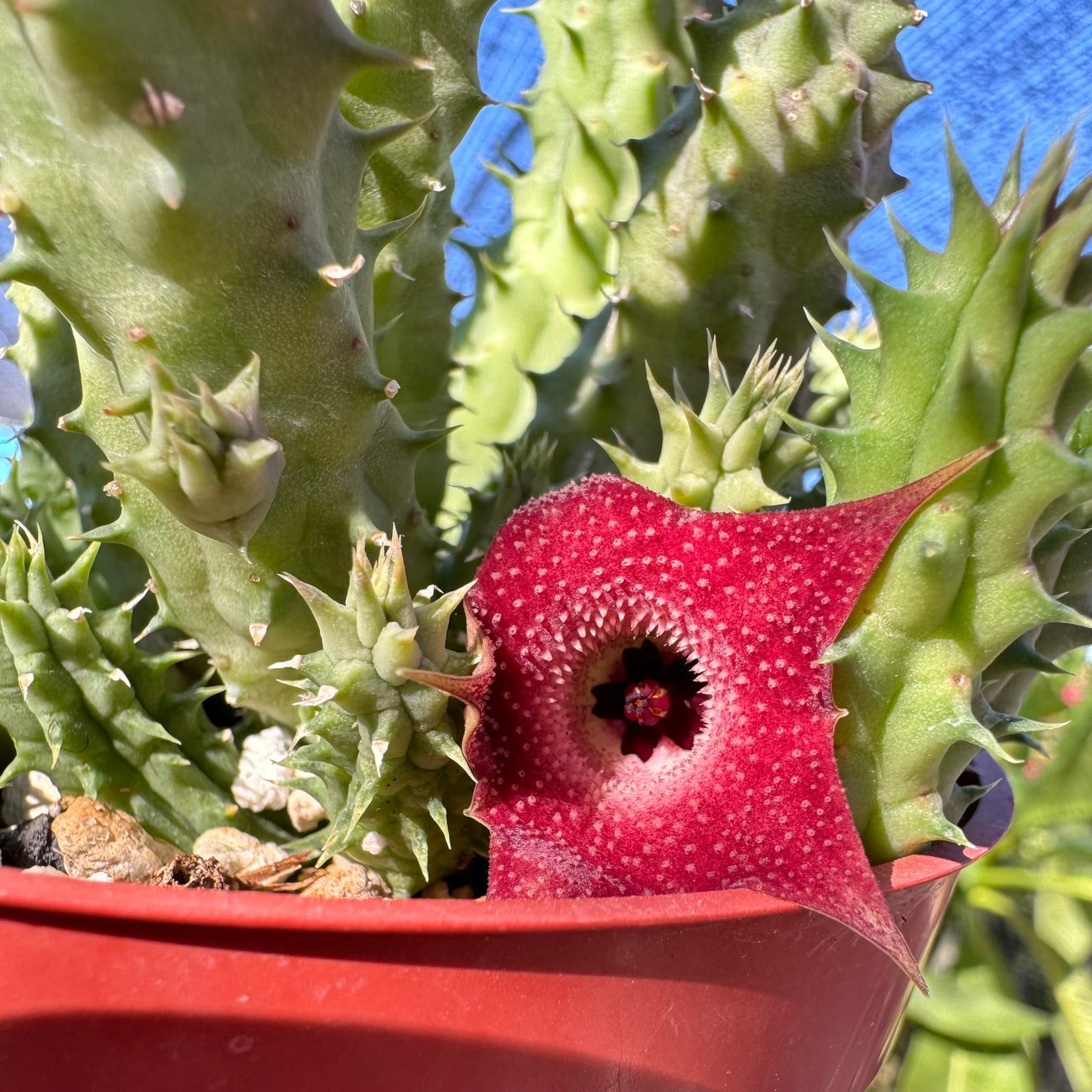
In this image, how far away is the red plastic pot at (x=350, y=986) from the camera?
0.42 meters

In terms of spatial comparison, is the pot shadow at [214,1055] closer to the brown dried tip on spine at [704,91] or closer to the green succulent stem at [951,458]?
the green succulent stem at [951,458]

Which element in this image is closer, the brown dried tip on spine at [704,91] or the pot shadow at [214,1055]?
the pot shadow at [214,1055]

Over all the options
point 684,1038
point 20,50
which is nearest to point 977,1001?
point 684,1038

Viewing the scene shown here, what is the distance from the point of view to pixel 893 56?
0.77 m

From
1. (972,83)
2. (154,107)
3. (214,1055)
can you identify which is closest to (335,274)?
(154,107)

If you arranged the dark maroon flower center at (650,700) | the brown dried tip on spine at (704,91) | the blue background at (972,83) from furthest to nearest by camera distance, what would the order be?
the blue background at (972,83) < the brown dried tip on spine at (704,91) < the dark maroon flower center at (650,700)

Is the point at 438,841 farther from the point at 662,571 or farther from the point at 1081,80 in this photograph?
the point at 1081,80

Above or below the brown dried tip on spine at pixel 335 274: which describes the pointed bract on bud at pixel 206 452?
below

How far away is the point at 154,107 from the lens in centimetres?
41

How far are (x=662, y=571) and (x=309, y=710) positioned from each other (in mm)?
241

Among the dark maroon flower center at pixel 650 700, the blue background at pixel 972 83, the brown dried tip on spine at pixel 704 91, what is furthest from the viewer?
the blue background at pixel 972 83

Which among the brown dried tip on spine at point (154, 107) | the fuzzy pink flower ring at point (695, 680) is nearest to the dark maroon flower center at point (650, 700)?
the fuzzy pink flower ring at point (695, 680)

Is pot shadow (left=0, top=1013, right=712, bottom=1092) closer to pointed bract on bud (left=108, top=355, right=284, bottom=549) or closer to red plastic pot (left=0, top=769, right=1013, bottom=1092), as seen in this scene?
red plastic pot (left=0, top=769, right=1013, bottom=1092)

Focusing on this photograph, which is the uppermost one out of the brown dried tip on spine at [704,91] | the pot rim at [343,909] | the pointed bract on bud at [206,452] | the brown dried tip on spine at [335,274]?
→ the brown dried tip on spine at [704,91]
